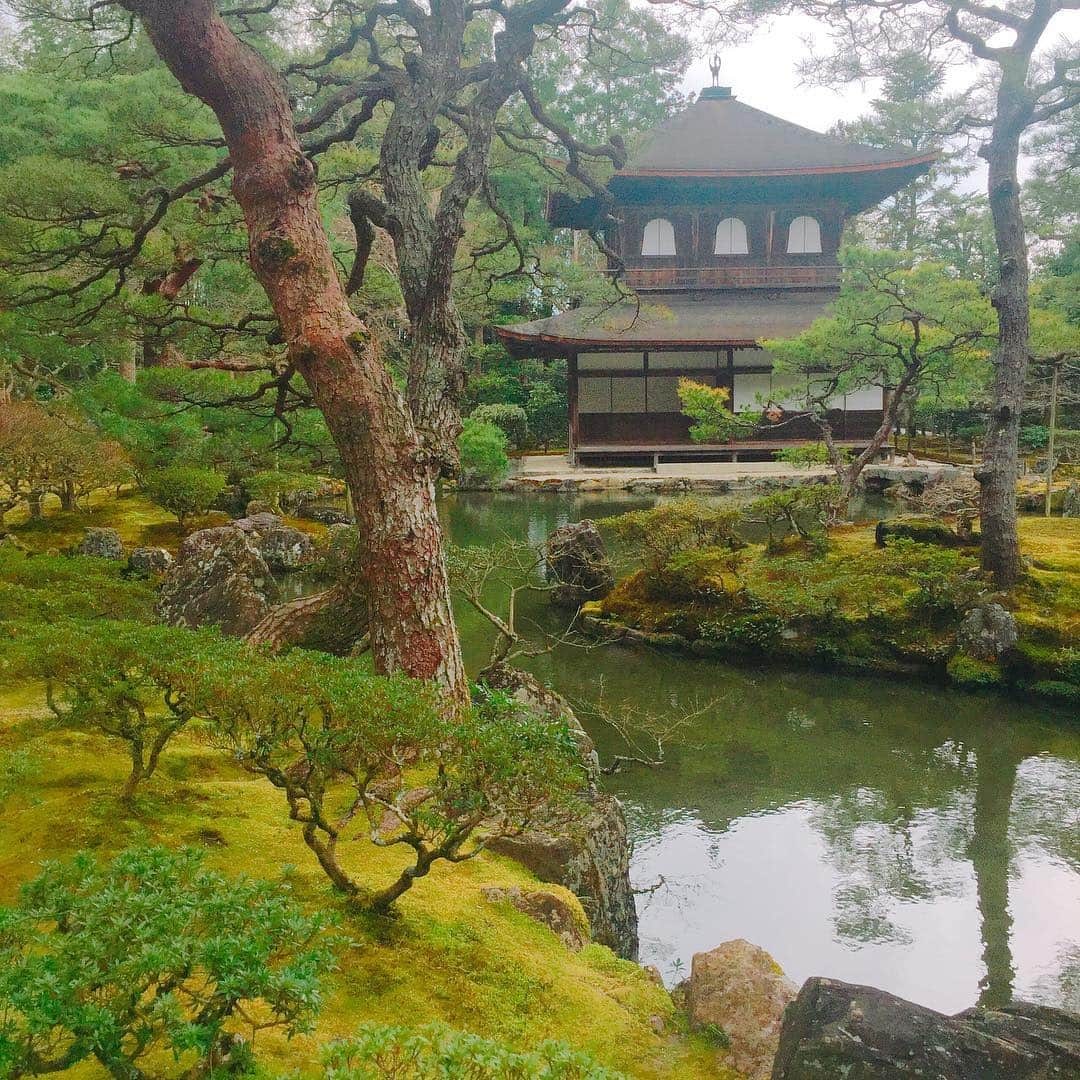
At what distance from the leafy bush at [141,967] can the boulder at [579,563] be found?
30.6 feet

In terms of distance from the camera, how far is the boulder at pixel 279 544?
12.8 m

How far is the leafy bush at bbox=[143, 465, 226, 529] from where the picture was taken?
1243cm

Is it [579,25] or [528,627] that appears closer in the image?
[579,25]

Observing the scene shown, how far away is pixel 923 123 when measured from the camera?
30359 mm

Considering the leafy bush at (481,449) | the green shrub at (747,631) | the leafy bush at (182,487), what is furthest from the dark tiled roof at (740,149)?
the green shrub at (747,631)

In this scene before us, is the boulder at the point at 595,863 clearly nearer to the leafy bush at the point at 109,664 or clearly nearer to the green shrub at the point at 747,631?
the leafy bush at the point at 109,664

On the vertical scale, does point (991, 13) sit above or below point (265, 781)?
above

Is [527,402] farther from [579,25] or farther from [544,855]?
[544,855]

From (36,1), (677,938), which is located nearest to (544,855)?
(677,938)

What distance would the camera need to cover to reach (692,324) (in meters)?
22.5

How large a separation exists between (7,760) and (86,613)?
190cm

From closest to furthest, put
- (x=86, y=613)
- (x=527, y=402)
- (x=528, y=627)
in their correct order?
1. (x=86, y=613)
2. (x=528, y=627)
3. (x=527, y=402)

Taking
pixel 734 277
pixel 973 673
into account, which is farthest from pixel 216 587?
pixel 734 277

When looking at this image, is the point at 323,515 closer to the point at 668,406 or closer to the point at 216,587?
the point at 216,587
